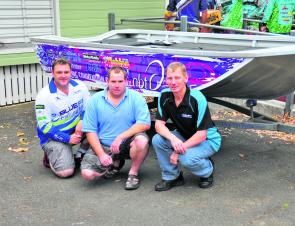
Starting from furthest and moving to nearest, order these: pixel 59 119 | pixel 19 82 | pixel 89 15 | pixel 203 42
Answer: pixel 89 15 → pixel 19 82 → pixel 203 42 → pixel 59 119

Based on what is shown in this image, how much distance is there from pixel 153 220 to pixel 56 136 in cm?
146

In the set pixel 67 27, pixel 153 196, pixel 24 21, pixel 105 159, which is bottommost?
pixel 153 196

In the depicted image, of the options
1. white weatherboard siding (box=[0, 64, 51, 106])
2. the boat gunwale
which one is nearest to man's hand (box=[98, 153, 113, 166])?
the boat gunwale

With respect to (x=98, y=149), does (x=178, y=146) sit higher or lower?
higher

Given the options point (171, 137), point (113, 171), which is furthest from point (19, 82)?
point (171, 137)

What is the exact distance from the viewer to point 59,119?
15.3ft

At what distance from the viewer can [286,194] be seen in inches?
166

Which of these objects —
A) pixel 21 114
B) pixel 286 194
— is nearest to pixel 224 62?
pixel 286 194

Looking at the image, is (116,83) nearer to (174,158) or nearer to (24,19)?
(174,158)

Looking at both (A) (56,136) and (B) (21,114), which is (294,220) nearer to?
(A) (56,136)

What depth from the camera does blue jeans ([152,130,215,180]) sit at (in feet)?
13.6

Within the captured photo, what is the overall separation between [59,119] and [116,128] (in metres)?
0.65

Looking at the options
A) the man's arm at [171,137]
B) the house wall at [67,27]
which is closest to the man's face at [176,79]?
the man's arm at [171,137]

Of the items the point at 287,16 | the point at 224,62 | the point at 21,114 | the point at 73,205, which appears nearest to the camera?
the point at 73,205
